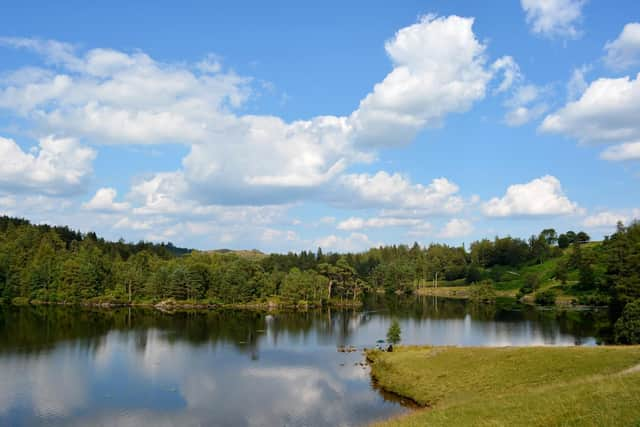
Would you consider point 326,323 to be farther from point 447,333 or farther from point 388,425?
point 388,425

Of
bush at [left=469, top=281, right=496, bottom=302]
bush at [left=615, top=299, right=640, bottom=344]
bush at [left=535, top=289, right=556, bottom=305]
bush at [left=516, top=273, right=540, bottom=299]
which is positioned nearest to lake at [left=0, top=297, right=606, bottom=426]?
bush at [left=615, top=299, right=640, bottom=344]

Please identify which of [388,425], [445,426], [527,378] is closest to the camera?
[445,426]

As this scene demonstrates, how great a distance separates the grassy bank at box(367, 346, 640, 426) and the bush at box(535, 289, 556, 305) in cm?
10654

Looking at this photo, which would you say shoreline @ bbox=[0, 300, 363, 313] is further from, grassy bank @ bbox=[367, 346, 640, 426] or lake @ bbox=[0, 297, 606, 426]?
grassy bank @ bbox=[367, 346, 640, 426]

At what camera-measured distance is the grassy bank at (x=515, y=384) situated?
2258cm

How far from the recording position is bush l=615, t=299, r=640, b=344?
68438mm

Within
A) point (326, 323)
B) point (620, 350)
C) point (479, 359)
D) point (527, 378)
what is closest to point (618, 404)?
point (527, 378)

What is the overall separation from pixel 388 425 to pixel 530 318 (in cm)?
10777

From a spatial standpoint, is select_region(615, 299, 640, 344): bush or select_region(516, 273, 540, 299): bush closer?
select_region(615, 299, 640, 344): bush

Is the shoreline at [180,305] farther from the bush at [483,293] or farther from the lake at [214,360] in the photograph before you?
the bush at [483,293]

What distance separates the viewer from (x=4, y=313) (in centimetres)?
12744

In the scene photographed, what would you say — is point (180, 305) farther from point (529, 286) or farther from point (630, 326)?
point (529, 286)

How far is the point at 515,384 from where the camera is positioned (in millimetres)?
42500

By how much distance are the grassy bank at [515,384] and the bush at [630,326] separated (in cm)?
2660
